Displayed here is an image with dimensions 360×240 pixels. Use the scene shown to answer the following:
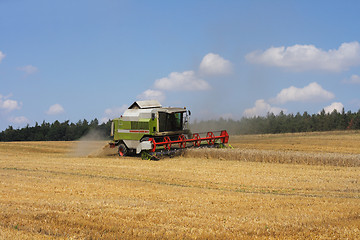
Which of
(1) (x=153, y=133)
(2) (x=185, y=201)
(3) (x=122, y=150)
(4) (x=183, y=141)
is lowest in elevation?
(2) (x=185, y=201)

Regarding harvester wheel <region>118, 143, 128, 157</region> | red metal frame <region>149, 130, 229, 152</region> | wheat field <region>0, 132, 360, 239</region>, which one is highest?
red metal frame <region>149, 130, 229, 152</region>

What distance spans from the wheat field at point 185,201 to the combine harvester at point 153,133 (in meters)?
2.90

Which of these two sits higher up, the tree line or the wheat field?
the tree line

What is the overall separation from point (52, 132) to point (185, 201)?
56507 millimetres

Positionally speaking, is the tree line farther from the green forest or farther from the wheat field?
the wheat field

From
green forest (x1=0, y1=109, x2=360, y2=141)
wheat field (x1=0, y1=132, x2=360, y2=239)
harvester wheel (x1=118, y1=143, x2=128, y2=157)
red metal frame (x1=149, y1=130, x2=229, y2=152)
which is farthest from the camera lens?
green forest (x1=0, y1=109, x2=360, y2=141)

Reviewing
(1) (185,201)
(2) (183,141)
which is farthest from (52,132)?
(1) (185,201)

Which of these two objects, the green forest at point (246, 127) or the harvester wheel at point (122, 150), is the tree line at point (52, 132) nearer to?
the green forest at point (246, 127)

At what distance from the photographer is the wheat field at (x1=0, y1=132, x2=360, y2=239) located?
8.38m

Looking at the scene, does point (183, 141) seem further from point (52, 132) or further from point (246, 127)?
point (52, 132)

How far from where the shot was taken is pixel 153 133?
24.8 m

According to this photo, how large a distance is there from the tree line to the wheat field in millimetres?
43242

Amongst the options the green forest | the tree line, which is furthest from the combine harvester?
the tree line

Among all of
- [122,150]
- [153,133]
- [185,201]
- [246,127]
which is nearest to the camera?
[185,201]
